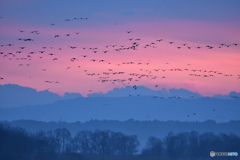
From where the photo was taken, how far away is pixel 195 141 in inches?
6742

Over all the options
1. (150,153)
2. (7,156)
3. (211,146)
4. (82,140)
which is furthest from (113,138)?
(7,156)

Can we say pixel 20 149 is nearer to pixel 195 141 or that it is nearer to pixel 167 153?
pixel 167 153

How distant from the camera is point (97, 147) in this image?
17100cm

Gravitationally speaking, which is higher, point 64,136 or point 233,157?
point 64,136

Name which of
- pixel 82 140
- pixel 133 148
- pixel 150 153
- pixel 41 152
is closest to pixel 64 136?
pixel 82 140

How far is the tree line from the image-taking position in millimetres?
135000

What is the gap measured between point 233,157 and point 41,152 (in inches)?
1847

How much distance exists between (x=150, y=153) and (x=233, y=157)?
27.5 metres

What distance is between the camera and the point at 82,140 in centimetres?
18838

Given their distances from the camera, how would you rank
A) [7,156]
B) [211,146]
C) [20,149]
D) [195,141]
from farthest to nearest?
[195,141] < [211,146] < [20,149] < [7,156]

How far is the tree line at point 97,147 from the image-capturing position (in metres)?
135

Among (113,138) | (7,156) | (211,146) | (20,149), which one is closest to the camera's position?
(7,156)

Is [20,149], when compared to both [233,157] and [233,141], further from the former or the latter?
[233,141]

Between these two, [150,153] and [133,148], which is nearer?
[150,153]
